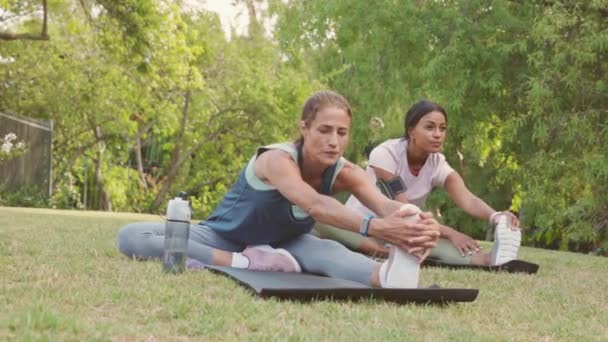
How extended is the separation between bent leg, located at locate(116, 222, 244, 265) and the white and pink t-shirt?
155 cm

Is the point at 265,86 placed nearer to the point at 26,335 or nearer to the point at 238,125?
the point at 238,125

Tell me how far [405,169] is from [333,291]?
2698 mm

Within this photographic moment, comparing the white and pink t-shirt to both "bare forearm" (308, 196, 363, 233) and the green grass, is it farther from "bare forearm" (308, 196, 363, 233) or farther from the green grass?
"bare forearm" (308, 196, 363, 233)

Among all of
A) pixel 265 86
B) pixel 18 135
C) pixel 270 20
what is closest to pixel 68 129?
pixel 18 135

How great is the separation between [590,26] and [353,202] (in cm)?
403

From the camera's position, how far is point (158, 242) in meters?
5.03

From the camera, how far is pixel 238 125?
904 inches

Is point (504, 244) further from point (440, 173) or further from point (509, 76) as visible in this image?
point (509, 76)

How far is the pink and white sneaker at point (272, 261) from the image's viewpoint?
15.7 ft

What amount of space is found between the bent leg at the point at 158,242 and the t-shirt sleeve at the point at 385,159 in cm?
163

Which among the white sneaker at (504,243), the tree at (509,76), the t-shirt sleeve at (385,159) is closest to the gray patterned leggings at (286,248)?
the t-shirt sleeve at (385,159)

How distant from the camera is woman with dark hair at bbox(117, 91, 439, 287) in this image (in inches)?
158

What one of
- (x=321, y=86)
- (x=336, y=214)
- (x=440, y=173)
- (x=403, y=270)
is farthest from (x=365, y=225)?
(x=321, y=86)

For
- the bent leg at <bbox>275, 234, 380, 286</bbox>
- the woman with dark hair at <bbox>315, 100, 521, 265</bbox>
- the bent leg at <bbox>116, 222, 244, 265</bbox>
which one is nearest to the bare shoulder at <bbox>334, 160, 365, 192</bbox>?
the bent leg at <bbox>275, 234, 380, 286</bbox>
